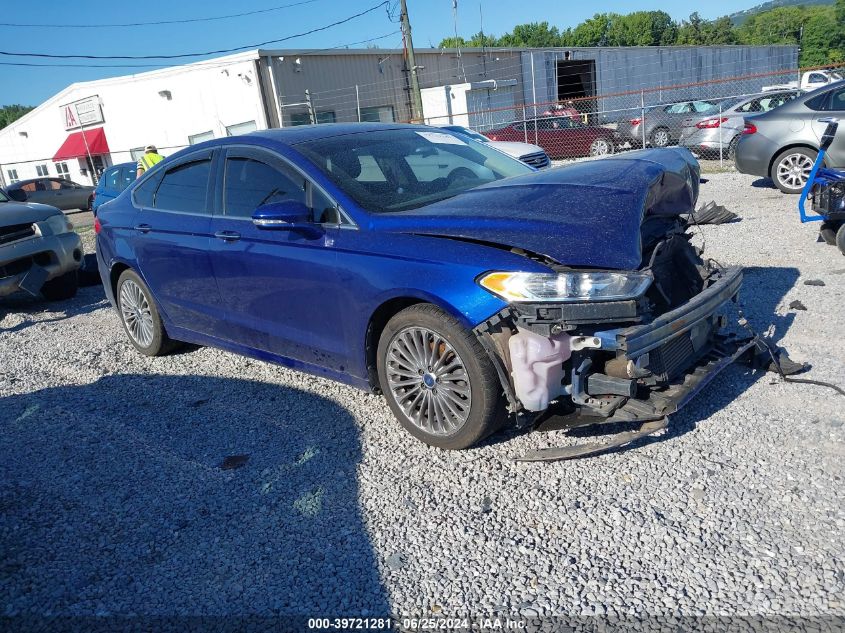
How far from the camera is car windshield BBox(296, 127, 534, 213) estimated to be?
4.02 metres

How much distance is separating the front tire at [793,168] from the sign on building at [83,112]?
31251 millimetres

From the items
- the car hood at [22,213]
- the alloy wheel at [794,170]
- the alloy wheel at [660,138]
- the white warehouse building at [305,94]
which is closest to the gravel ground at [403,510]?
the car hood at [22,213]

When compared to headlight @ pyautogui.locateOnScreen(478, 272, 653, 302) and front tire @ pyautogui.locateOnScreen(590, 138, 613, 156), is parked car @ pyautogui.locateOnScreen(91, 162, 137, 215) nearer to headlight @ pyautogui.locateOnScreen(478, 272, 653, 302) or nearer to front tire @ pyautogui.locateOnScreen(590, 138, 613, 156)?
headlight @ pyautogui.locateOnScreen(478, 272, 653, 302)

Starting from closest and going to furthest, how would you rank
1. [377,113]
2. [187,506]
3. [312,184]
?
[187,506]
[312,184]
[377,113]

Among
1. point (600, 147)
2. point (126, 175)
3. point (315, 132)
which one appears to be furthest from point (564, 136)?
point (315, 132)

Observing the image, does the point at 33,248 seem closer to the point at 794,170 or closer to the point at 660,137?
the point at 794,170

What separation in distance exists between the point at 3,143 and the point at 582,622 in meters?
48.1

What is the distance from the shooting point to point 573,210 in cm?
343

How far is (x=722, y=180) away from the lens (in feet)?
41.5

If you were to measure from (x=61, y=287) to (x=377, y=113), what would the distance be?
2247 centimetres

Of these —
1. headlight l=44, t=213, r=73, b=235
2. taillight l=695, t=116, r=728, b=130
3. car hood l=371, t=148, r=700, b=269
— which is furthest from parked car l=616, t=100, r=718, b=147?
car hood l=371, t=148, r=700, b=269

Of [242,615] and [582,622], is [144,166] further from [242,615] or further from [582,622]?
[582,622]

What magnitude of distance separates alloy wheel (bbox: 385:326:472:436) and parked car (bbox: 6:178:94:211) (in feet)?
73.9

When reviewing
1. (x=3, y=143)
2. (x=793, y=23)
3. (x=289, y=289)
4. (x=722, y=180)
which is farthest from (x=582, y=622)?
(x=793, y=23)
